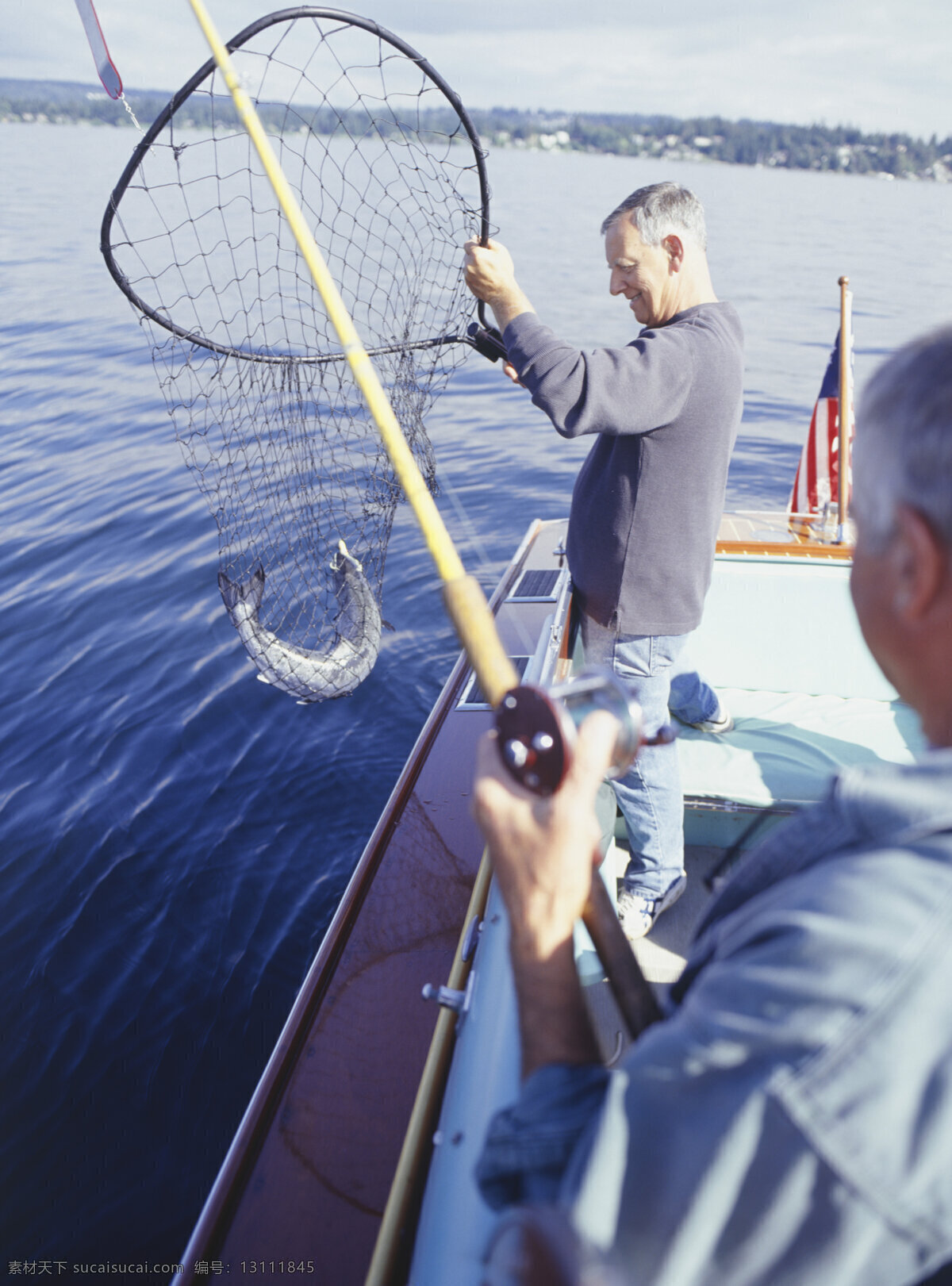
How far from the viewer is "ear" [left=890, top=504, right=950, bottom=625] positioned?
0.71 m

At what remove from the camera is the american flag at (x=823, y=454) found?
16.4 feet

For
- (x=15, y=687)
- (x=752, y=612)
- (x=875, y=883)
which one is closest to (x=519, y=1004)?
(x=875, y=883)

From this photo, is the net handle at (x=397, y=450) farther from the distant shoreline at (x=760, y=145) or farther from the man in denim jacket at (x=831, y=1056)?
the distant shoreline at (x=760, y=145)

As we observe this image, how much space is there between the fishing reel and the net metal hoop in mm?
1306

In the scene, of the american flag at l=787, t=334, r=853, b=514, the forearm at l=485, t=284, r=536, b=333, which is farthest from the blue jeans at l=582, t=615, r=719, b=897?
the american flag at l=787, t=334, r=853, b=514

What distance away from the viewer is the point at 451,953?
2182 mm

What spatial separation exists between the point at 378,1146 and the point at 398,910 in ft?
2.22

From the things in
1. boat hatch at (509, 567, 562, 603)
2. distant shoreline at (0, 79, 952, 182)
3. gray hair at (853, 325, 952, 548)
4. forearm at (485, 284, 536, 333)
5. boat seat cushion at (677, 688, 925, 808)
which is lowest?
boat seat cushion at (677, 688, 925, 808)

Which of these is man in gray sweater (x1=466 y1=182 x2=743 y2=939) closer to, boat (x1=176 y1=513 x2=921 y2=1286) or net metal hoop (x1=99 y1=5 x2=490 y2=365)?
boat (x1=176 y1=513 x2=921 y2=1286)

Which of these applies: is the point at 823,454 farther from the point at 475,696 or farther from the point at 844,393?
the point at 475,696

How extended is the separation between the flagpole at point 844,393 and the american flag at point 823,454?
0.52ft

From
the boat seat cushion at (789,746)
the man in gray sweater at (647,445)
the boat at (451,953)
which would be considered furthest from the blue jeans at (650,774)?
the boat seat cushion at (789,746)

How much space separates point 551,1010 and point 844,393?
15.2ft

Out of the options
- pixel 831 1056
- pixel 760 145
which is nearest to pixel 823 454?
pixel 831 1056
